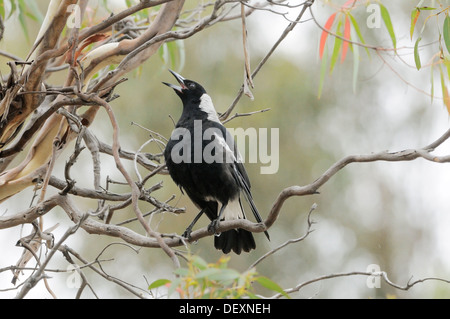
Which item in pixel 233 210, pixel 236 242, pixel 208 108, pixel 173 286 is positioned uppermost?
pixel 208 108

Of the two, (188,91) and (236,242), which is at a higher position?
(188,91)

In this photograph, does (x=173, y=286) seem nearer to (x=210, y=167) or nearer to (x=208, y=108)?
(x=210, y=167)

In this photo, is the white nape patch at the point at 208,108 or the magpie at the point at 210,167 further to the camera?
the white nape patch at the point at 208,108

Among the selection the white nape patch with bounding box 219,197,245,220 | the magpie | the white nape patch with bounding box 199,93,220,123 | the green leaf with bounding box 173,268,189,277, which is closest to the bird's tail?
the magpie

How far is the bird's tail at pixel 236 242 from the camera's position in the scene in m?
2.69

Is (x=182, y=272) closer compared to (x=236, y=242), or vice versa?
(x=182, y=272)

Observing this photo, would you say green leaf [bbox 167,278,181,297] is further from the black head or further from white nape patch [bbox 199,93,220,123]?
the black head

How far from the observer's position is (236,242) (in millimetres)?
2693

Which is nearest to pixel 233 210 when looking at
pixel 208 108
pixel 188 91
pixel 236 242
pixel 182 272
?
pixel 236 242

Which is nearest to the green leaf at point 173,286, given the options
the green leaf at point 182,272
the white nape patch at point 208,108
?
the green leaf at point 182,272

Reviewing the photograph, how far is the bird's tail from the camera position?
8.81ft

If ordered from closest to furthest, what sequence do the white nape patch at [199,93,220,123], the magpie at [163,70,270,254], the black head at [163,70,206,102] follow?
the magpie at [163,70,270,254] < the white nape patch at [199,93,220,123] < the black head at [163,70,206,102]

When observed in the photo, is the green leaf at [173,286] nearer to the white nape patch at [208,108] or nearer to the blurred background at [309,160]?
the white nape patch at [208,108]

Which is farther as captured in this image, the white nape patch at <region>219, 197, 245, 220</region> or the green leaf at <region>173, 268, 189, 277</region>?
the white nape patch at <region>219, 197, 245, 220</region>
